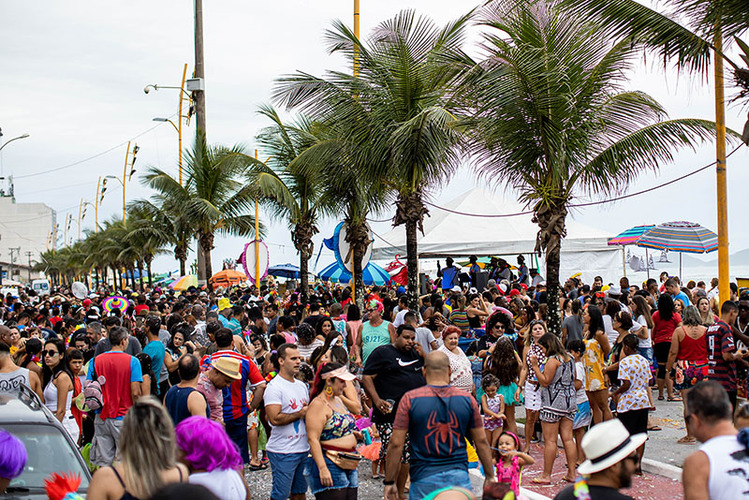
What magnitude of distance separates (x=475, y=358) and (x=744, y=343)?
3442 millimetres

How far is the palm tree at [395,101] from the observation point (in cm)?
1338

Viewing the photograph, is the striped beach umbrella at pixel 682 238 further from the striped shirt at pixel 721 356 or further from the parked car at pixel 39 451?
the parked car at pixel 39 451

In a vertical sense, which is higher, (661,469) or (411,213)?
(411,213)

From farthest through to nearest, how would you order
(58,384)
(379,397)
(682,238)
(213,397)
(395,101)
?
(682,238), (395,101), (58,384), (379,397), (213,397)

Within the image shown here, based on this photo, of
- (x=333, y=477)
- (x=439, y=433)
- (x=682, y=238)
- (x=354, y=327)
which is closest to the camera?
(x=439, y=433)

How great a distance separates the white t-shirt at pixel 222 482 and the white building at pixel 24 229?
14327cm

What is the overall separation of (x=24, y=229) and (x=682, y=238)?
148 meters

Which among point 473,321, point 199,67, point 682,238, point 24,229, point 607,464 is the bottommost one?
point 473,321

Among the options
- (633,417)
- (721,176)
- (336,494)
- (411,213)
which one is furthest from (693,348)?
(336,494)

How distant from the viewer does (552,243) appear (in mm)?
11180

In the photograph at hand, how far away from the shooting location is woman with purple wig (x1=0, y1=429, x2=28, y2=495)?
170 inches

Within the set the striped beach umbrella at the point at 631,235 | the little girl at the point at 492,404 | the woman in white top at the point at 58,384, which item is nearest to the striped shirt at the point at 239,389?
the woman in white top at the point at 58,384

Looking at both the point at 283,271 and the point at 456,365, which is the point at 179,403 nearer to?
the point at 456,365

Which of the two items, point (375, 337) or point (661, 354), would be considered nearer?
point (375, 337)
